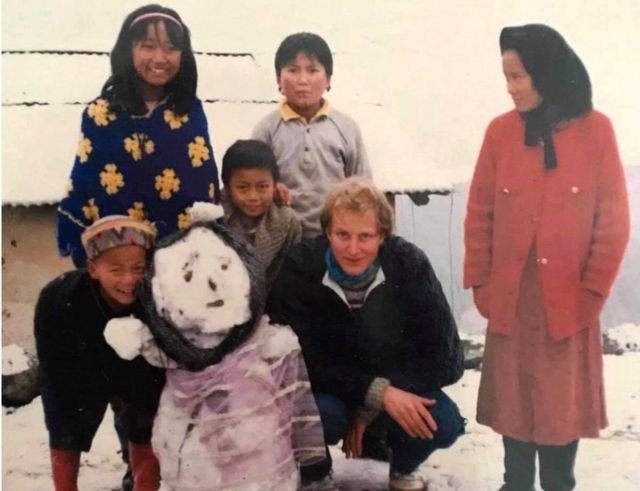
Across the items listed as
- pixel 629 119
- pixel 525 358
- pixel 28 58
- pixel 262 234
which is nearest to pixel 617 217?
pixel 629 119

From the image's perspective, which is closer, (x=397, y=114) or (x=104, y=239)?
(x=104, y=239)

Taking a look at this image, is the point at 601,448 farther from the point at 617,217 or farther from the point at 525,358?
the point at 617,217

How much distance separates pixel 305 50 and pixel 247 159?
0.22m

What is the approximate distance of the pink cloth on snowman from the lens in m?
1.18

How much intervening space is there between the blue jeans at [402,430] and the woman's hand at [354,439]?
0.4 inches

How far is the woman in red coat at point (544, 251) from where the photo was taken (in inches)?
48.1

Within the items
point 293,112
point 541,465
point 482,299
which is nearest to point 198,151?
point 293,112

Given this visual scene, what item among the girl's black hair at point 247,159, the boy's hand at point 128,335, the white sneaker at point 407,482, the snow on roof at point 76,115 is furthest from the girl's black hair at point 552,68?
the boy's hand at point 128,335

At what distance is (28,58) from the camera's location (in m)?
1.29

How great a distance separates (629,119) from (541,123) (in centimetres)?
17

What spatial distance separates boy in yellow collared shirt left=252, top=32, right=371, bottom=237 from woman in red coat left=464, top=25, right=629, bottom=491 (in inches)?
9.7

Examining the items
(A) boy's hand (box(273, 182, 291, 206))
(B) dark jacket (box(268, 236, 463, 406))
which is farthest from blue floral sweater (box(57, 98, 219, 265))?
(B) dark jacket (box(268, 236, 463, 406))

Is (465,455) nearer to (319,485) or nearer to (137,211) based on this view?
(319,485)

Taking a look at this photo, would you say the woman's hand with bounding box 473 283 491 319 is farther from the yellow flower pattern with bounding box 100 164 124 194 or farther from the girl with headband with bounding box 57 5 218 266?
the yellow flower pattern with bounding box 100 164 124 194
